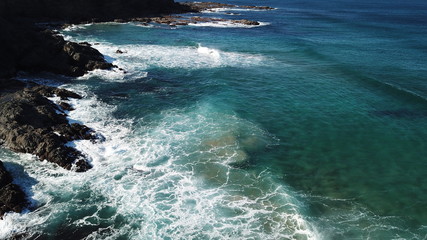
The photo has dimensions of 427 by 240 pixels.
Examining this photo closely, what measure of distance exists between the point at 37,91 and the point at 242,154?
71.4ft

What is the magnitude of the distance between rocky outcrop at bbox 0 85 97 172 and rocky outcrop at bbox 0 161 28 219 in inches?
124

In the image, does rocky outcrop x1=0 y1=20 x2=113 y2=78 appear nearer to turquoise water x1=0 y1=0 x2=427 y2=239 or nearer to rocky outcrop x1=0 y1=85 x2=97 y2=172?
turquoise water x1=0 y1=0 x2=427 y2=239

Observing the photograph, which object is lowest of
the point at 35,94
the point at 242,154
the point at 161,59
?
the point at 242,154

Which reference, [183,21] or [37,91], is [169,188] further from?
[183,21]

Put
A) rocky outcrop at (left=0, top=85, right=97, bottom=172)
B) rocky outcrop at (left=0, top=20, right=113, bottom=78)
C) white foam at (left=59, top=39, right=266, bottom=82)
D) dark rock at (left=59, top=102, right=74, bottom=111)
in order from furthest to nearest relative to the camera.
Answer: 1. white foam at (left=59, top=39, right=266, bottom=82)
2. rocky outcrop at (left=0, top=20, right=113, bottom=78)
3. dark rock at (left=59, top=102, right=74, bottom=111)
4. rocky outcrop at (left=0, top=85, right=97, bottom=172)

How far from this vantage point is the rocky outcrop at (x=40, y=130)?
854 inches

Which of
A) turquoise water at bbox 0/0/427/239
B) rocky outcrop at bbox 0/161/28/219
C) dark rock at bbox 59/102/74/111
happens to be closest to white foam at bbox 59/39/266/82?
turquoise water at bbox 0/0/427/239

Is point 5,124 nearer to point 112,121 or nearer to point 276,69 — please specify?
point 112,121

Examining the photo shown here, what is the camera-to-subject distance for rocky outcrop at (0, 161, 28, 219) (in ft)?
56.5

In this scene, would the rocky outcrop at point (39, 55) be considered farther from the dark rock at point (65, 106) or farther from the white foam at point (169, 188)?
the white foam at point (169, 188)

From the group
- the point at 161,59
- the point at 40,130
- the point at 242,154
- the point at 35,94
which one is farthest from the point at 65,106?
the point at 161,59

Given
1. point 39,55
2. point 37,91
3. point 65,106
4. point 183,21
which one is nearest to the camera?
point 65,106

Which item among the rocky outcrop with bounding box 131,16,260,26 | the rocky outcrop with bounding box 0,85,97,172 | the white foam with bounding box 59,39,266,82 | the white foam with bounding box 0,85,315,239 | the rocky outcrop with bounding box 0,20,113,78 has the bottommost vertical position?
the white foam with bounding box 0,85,315,239

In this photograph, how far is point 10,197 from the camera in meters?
17.6
